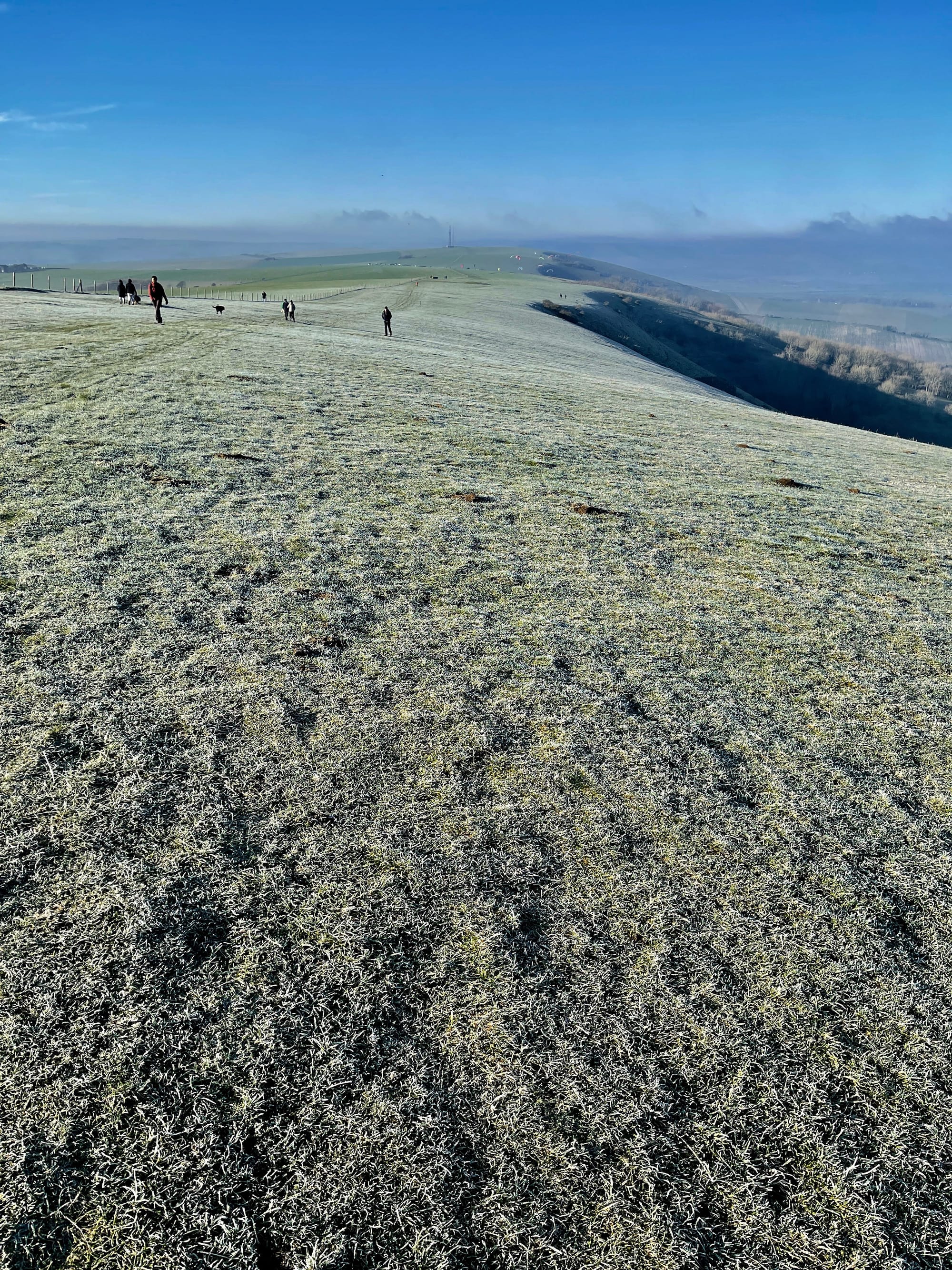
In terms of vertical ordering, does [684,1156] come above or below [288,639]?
below

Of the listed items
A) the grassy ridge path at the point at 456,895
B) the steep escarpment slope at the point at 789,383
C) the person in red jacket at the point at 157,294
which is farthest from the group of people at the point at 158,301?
the steep escarpment slope at the point at 789,383

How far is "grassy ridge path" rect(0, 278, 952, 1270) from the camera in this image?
3377 mm

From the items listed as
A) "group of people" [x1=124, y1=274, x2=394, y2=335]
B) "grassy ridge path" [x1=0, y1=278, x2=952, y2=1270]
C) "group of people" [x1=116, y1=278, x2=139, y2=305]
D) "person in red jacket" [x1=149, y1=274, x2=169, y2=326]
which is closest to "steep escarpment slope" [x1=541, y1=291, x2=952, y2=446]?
"group of people" [x1=116, y1=278, x2=139, y2=305]

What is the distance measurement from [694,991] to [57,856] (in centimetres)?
422

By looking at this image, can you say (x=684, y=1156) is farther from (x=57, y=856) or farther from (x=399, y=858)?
(x=57, y=856)

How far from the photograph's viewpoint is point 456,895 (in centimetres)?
496

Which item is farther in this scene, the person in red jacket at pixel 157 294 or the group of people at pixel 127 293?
the group of people at pixel 127 293

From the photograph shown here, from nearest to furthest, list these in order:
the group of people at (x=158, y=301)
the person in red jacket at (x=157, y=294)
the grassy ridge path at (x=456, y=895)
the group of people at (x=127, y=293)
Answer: the grassy ridge path at (x=456, y=895) → the person in red jacket at (x=157, y=294) → the group of people at (x=158, y=301) → the group of people at (x=127, y=293)

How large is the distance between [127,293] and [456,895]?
6847 cm

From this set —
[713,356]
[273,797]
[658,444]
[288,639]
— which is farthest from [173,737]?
[713,356]

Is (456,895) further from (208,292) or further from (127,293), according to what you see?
(208,292)

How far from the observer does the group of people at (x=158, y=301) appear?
37188 mm

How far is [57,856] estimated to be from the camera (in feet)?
16.2

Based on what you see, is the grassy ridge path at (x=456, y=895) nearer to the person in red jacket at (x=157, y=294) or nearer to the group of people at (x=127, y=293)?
the person in red jacket at (x=157, y=294)
